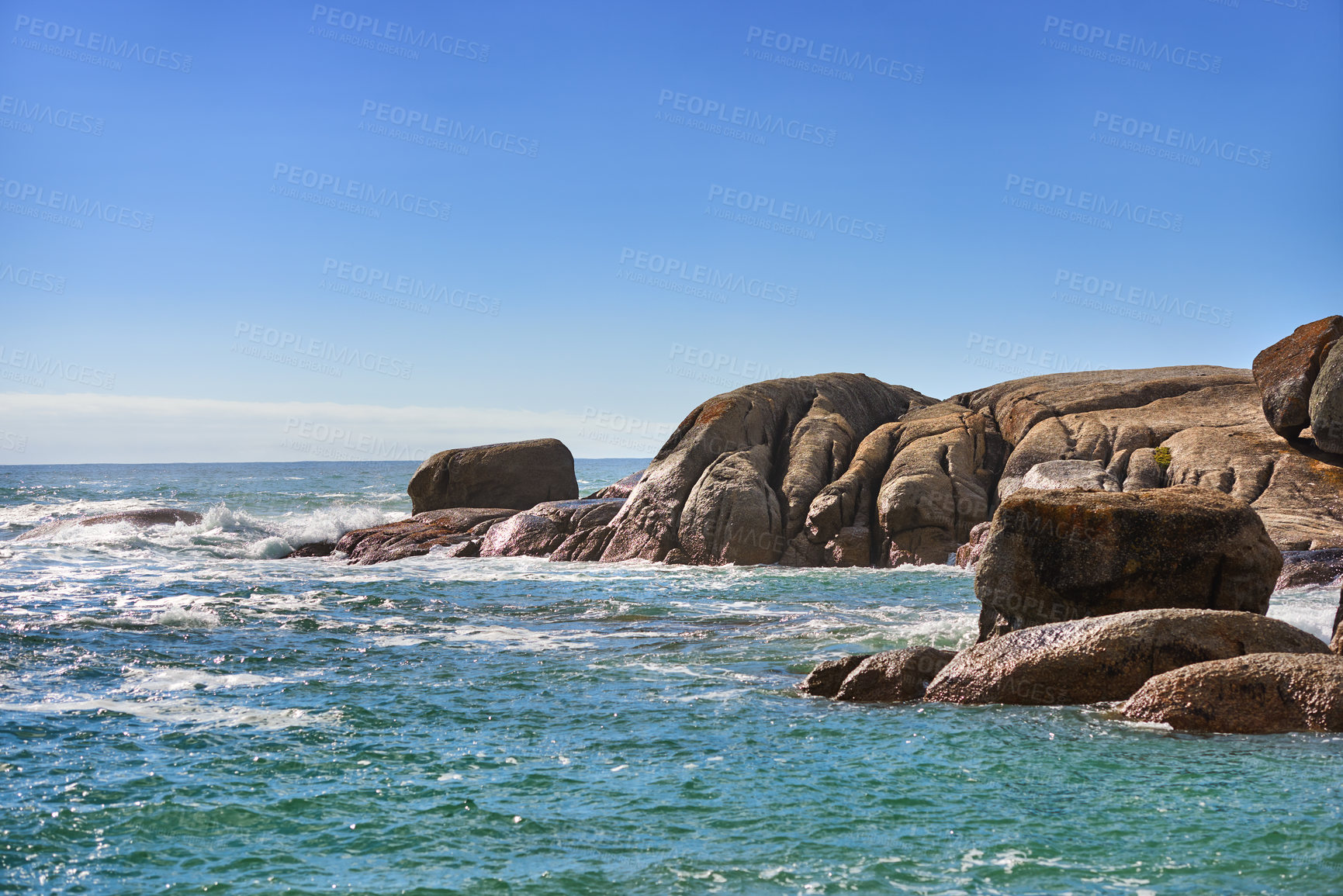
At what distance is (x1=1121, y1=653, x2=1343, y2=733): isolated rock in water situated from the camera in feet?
31.0

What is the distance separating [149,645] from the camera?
1552 cm

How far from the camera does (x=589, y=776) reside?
9023 mm

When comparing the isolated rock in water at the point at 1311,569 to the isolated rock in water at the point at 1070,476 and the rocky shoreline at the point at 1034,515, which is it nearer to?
the rocky shoreline at the point at 1034,515

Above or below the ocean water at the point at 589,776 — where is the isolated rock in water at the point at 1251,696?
above

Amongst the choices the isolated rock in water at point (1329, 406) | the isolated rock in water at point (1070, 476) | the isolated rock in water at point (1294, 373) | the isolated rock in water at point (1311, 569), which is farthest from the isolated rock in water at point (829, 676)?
the isolated rock in water at point (1294, 373)

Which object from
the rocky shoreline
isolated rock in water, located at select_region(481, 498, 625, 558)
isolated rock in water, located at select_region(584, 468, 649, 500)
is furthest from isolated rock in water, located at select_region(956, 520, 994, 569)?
isolated rock in water, located at select_region(584, 468, 649, 500)

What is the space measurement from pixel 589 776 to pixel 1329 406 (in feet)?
80.4

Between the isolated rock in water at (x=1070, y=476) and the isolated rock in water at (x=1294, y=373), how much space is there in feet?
16.6

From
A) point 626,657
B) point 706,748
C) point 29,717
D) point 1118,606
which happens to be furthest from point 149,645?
point 1118,606

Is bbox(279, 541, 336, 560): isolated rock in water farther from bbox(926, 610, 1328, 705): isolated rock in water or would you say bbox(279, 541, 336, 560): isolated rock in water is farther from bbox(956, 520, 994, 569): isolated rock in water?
bbox(926, 610, 1328, 705): isolated rock in water

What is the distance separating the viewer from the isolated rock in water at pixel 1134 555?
12.5 metres

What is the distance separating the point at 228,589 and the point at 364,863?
1782cm

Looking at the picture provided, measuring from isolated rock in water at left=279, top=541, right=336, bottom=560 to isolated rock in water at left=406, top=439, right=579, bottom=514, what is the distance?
17.1ft

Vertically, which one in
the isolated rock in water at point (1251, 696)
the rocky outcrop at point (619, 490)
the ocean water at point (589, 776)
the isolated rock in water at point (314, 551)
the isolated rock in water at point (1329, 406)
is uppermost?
the isolated rock in water at point (1329, 406)
